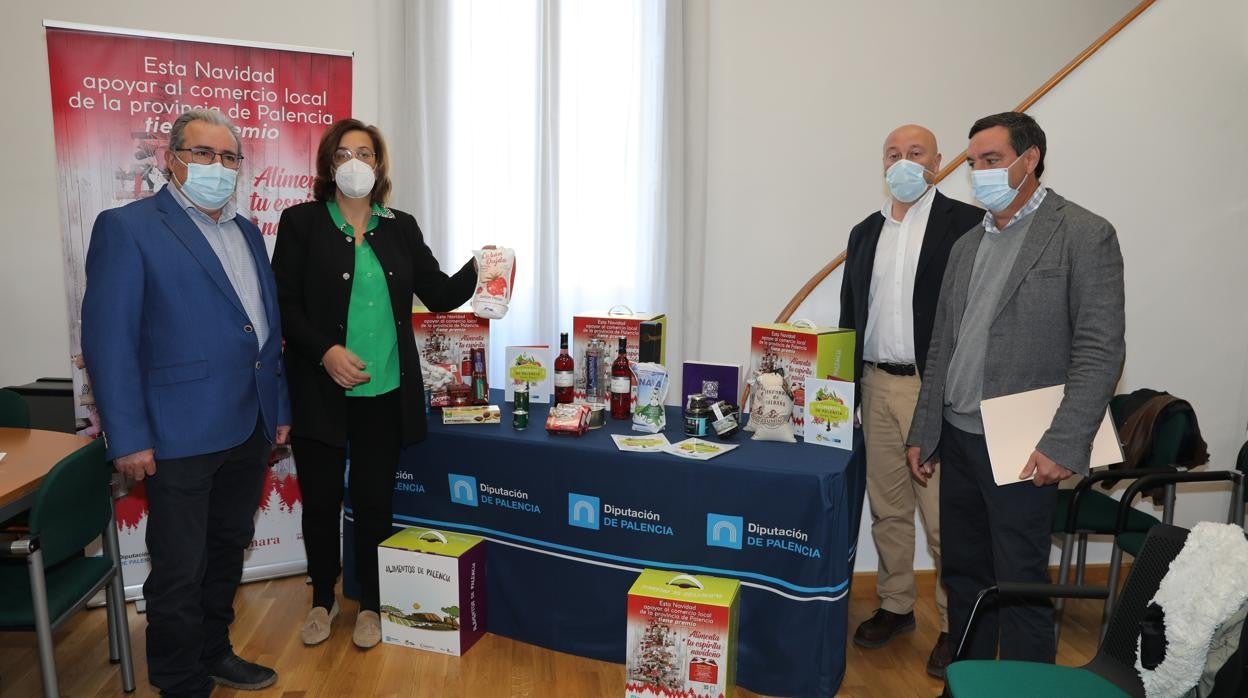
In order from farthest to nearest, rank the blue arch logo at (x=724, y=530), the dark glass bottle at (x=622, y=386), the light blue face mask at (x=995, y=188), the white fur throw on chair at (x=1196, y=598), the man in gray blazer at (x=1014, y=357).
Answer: the dark glass bottle at (x=622, y=386) < the blue arch logo at (x=724, y=530) < the light blue face mask at (x=995, y=188) < the man in gray blazer at (x=1014, y=357) < the white fur throw on chair at (x=1196, y=598)

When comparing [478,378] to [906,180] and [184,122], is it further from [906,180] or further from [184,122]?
[906,180]

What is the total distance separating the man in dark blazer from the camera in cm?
236

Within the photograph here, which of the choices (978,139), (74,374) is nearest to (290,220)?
(74,374)

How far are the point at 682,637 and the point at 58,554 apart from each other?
1.64m

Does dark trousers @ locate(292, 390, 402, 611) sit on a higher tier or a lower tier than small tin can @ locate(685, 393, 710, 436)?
lower

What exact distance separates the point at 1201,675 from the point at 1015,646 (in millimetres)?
558

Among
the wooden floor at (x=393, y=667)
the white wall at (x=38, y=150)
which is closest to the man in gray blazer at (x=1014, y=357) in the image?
the wooden floor at (x=393, y=667)

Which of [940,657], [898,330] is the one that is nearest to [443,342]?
[898,330]

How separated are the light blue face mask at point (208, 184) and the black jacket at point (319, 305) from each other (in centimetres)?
34

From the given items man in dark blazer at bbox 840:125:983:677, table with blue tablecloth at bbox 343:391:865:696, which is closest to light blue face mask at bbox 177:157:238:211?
table with blue tablecloth at bbox 343:391:865:696

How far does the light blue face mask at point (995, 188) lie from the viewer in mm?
1839

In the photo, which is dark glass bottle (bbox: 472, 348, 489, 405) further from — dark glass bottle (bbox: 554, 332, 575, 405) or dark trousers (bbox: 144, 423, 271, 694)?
dark trousers (bbox: 144, 423, 271, 694)

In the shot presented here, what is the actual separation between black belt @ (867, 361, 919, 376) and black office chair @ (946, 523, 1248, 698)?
0.93 metres

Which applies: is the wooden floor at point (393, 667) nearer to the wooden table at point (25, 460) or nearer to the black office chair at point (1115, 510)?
the black office chair at point (1115, 510)
